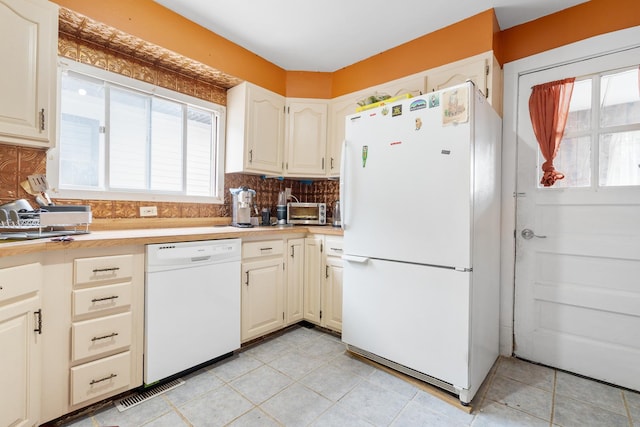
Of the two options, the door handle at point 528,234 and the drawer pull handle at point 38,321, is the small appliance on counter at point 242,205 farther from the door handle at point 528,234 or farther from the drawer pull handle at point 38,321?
the door handle at point 528,234

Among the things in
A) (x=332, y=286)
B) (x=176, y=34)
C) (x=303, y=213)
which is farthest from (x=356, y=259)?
(x=176, y=34)

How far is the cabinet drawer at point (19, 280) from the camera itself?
1127mm

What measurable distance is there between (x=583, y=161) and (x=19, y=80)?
3.28 m

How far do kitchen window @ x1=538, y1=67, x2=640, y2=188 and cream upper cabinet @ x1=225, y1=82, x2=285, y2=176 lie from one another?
226 cm

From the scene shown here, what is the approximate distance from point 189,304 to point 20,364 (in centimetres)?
74

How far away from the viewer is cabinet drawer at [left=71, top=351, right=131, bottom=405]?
1.42 metres

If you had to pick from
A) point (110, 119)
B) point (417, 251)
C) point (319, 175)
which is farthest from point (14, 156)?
point (417, 251)

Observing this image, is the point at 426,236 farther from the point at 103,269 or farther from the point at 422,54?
the point at 103,269

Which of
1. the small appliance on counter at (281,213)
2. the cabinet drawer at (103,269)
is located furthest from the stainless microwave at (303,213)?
the cabinet drawer at (103,269)

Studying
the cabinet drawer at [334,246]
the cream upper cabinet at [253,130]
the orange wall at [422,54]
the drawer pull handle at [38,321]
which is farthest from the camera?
the cream upper cabinet at [253,130]

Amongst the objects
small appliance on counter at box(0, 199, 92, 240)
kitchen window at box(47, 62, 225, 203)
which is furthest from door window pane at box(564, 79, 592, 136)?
small appliance on counter at box(0, 199, 92, 240)

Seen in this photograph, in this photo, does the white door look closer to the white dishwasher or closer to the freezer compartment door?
the freezer compartment door

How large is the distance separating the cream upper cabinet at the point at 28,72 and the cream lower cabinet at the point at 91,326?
679mm

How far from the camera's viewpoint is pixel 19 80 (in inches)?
57.1
